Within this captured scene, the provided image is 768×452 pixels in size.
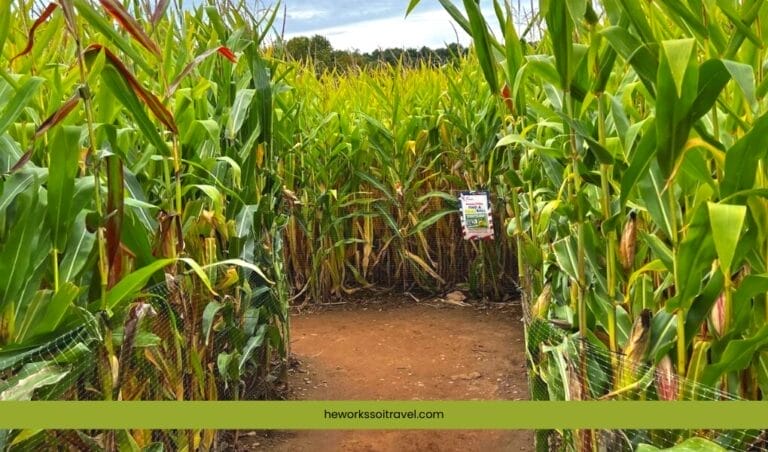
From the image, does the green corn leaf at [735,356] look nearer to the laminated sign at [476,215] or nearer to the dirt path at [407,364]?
the dirt path at [407,364]

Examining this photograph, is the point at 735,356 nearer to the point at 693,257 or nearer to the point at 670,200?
the point at 693,257

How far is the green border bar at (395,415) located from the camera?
964mm

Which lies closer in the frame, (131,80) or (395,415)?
(395,415)

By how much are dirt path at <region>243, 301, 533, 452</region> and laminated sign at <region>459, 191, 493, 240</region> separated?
2.34ft

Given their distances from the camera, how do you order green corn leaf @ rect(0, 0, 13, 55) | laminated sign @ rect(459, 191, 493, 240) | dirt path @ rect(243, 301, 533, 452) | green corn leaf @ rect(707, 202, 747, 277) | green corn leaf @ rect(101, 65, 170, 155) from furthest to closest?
1. laminated sign @ rect(459, 191, 493, 240)
2. dirt path @ rect(243, 301, 533, 452)
3. green corn leaf @ rect(101, 65, 170, 155)
4. green corn leaf @ rect(0, 0, 13, 55)
5. green corn leaf @ rect(707, 202, 747, 277)

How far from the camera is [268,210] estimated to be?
2639mm

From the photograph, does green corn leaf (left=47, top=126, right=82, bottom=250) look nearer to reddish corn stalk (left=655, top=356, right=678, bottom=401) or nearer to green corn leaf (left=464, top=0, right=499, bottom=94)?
green corn leaf (left=464, top=0, right=499, bottom=94)

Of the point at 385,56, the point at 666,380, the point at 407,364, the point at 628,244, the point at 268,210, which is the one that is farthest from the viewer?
the point at 385,56

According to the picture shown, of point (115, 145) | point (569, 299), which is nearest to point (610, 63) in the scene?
point (569, 299)

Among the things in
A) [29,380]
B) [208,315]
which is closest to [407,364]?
[208,315]

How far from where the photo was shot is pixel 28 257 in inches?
45.4

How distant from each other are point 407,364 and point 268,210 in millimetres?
1328

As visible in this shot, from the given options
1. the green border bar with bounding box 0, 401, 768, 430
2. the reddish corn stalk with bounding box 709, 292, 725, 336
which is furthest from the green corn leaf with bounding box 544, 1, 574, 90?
the green border bar with bounding box 0, 401, 768, 430

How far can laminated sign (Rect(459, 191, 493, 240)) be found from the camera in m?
3.51
